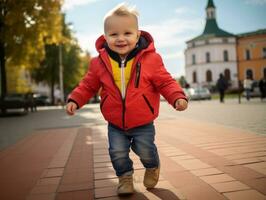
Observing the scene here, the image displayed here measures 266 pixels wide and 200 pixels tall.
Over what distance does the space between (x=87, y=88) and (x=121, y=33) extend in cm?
70

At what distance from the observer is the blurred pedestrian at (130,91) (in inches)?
132

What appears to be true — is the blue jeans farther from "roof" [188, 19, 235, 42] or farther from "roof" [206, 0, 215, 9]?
"roof" [206, 0, 215, 9]

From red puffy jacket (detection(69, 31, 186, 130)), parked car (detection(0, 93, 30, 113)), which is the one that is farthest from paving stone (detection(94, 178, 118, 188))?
parked car (detection(0, 93, 30, 113))

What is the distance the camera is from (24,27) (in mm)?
22016

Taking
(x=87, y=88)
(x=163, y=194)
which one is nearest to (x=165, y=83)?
(x=87, y=88)

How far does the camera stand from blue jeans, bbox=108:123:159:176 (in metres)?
3.41

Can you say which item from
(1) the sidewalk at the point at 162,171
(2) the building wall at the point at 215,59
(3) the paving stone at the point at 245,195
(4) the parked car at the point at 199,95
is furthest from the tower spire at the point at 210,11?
(3) the paving stone at the point at 245,195

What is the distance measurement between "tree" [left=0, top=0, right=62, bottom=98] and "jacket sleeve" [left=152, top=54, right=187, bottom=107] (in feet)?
64.9

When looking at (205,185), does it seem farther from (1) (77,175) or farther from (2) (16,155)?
(2) (16,155)

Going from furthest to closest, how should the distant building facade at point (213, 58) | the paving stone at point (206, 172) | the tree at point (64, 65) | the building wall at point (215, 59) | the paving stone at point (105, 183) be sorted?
the distant building facade at point (213, 58) < the building wall at point (215, 59) < the tree at point (64, 65) < the paving stone at point (206, 172) < the paving stone at point (105, 183)

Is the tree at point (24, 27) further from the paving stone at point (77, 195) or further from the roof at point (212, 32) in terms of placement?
the roof at point (212, 32)

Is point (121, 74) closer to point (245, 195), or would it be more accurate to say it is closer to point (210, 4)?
point (245, 195)

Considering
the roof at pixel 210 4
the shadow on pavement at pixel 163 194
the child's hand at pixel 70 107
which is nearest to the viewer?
the shadow on pavement at pixel 163 194

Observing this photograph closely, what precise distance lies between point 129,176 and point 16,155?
3.06 m
